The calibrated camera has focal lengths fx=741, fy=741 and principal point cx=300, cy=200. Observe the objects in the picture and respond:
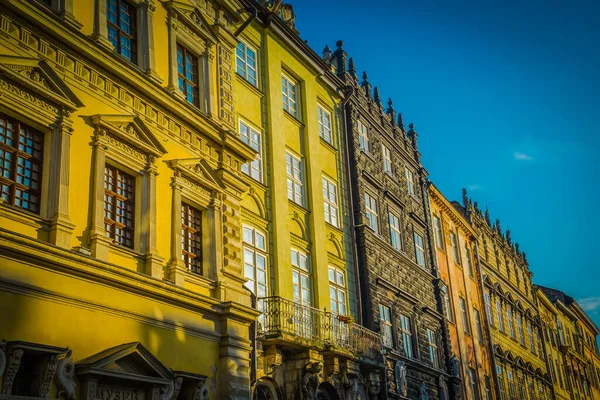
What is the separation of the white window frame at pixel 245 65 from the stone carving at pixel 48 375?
12.6 metres

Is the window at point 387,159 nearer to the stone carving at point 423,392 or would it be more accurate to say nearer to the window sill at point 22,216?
the stone carving at point 423,392

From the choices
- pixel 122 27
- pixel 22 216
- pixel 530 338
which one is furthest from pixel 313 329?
pixel 530 338

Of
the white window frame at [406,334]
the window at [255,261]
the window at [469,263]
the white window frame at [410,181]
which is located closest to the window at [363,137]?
the white window frame at [410,181]

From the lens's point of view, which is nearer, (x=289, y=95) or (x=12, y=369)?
(x=12, y=369)

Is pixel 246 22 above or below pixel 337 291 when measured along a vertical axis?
above

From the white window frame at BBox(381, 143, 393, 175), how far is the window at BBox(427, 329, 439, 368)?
7.34 m

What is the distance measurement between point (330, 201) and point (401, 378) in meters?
7.06

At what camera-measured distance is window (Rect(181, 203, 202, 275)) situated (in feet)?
57.6

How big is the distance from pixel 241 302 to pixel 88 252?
5348 mm

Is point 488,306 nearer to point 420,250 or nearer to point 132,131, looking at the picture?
point 420,250

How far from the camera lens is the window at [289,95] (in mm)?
26125

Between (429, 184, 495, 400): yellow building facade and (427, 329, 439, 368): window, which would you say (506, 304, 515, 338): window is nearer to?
(429, 184, 495, 400): yellow building facade

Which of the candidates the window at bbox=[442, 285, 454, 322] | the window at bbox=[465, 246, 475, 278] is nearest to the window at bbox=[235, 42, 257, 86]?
the window at bbox=[442, 285, 454, 322]

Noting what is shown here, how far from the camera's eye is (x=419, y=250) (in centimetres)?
3453
